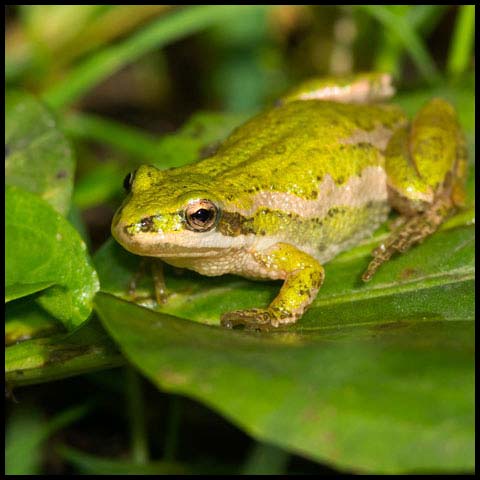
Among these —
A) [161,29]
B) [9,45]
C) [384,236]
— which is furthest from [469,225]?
[9,45]

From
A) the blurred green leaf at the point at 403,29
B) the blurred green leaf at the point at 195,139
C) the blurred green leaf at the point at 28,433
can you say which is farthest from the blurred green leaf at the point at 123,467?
the blurred green leaf at the point at 403,29

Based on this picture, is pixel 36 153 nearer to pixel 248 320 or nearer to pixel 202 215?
pixel 202 215

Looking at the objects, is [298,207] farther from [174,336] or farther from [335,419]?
[335,419]

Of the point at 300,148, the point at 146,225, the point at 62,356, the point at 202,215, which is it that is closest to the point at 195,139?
the point at 300,148

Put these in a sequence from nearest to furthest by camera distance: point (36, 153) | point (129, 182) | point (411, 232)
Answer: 1. point (129, 182)
2. point (411, 232)
3. point (36, 153)

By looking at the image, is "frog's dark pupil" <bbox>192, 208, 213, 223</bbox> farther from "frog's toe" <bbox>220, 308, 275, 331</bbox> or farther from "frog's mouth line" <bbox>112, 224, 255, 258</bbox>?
"frog's toe" <bbox>220, 308, 275, 331</bbox>

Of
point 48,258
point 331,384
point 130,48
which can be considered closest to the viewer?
point 331,384
